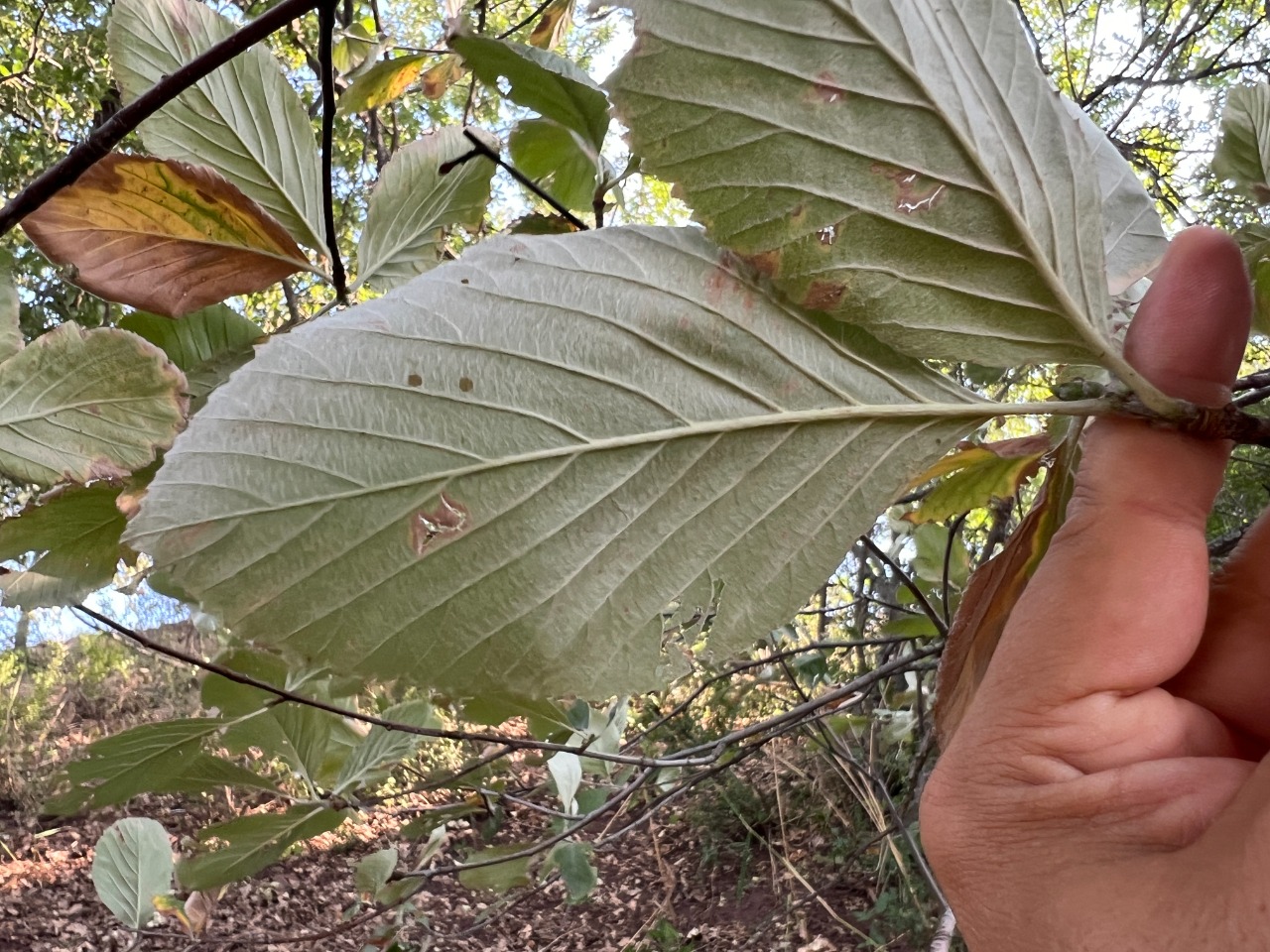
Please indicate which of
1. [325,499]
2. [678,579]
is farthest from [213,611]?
[678,579]

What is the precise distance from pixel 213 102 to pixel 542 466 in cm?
33

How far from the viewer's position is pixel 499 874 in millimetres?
1209

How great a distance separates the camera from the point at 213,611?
28cm

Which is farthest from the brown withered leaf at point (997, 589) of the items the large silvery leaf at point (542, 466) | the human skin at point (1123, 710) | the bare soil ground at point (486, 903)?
the bare soil ground at point (486, 903)

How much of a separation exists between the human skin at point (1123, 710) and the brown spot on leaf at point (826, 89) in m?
0.20

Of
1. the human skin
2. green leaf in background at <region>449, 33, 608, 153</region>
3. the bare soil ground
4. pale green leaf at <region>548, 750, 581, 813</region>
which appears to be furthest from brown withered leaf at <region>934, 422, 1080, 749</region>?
the bare soil ground

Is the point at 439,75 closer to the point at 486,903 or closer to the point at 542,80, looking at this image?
the point at 542,80

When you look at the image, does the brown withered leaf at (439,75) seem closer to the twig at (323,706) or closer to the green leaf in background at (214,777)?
the twig at (323,706)

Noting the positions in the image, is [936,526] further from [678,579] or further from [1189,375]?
[678,579]

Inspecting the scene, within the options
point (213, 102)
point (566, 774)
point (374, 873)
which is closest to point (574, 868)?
point (566, 774)

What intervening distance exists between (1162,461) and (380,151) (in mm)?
1212

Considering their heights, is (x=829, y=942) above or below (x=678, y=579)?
below

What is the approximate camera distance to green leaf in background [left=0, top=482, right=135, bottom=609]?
440 millimetres

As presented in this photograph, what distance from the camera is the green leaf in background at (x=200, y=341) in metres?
0.48
